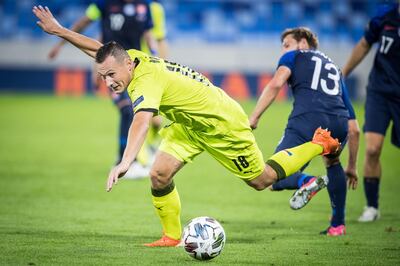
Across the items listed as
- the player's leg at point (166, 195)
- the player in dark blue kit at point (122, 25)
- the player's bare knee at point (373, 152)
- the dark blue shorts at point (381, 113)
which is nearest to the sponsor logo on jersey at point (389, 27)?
the dark blue shorts at point (381, 113)

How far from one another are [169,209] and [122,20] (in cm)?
558

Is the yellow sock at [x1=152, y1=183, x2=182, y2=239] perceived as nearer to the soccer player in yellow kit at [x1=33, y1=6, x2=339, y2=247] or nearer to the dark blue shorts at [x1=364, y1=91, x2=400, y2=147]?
the soccer player in yellow kit at [x1=33, y1=6, x2=339, y2=247]

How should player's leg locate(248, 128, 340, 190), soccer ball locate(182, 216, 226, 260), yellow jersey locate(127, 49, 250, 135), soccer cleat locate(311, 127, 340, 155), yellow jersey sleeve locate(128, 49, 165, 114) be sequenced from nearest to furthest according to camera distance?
yellow jersey sleeve locate(128, 49, 165, 114), yellow jersey locate(127, 49, 250, 135), soccer ball locate(182, 216, 226, 260), player's leg locate(248, 128, 340, 190), soccer cleat locate(311, 127, 340, 155)

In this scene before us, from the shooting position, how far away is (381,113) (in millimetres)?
9242

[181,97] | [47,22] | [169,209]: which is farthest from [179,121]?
[47,22]

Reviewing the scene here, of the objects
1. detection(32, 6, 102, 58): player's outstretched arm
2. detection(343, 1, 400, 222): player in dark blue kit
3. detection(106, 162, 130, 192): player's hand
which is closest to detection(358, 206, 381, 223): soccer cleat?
detection(343, 1, 400, 222): player in dark blue kit

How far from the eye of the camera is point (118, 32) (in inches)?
492

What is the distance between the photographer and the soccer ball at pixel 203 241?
674 cm

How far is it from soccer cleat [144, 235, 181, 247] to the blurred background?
68.9 ft

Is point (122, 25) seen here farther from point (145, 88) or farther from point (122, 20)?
point (145, 88)

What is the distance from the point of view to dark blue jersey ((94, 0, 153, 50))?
490 inches

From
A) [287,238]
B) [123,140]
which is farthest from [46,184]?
[287,238]

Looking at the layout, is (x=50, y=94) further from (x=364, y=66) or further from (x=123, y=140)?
(x=123, y=140)

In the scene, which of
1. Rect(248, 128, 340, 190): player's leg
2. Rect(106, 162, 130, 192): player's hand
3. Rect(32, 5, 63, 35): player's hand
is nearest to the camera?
Rect(106, 162, 130, 192): player's hand
